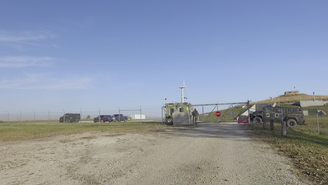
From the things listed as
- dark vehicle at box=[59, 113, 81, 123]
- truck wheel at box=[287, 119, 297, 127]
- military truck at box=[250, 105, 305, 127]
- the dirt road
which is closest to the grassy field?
the dirt road

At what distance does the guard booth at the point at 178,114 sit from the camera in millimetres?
26094

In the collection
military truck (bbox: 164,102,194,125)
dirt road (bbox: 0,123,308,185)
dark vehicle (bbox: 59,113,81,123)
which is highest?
military truck (bbox: 164,102,194,125)

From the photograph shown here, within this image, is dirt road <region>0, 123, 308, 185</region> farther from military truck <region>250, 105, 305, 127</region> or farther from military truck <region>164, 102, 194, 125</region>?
military truck <region>164, 102, 194, 125</region>

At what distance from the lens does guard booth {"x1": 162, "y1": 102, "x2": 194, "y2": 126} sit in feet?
85.6

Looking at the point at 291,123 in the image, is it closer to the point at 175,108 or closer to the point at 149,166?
the point at 175,108

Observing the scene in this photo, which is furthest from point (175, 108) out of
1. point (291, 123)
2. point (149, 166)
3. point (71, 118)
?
point (149, 166)

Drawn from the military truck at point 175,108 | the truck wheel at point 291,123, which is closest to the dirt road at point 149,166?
the truck wheel at point 291,123

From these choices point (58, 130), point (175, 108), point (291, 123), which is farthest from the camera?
point (175, 108)

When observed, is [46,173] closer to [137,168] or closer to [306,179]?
[137,168]

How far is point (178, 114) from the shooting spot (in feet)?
86.3

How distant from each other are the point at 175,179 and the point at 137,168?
1.54 metres

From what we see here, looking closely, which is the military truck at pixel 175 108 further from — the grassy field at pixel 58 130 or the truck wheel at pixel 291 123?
the truck wheel at pixel 291 123

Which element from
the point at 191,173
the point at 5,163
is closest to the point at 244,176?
the point at 191,173

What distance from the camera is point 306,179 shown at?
5824 mm
